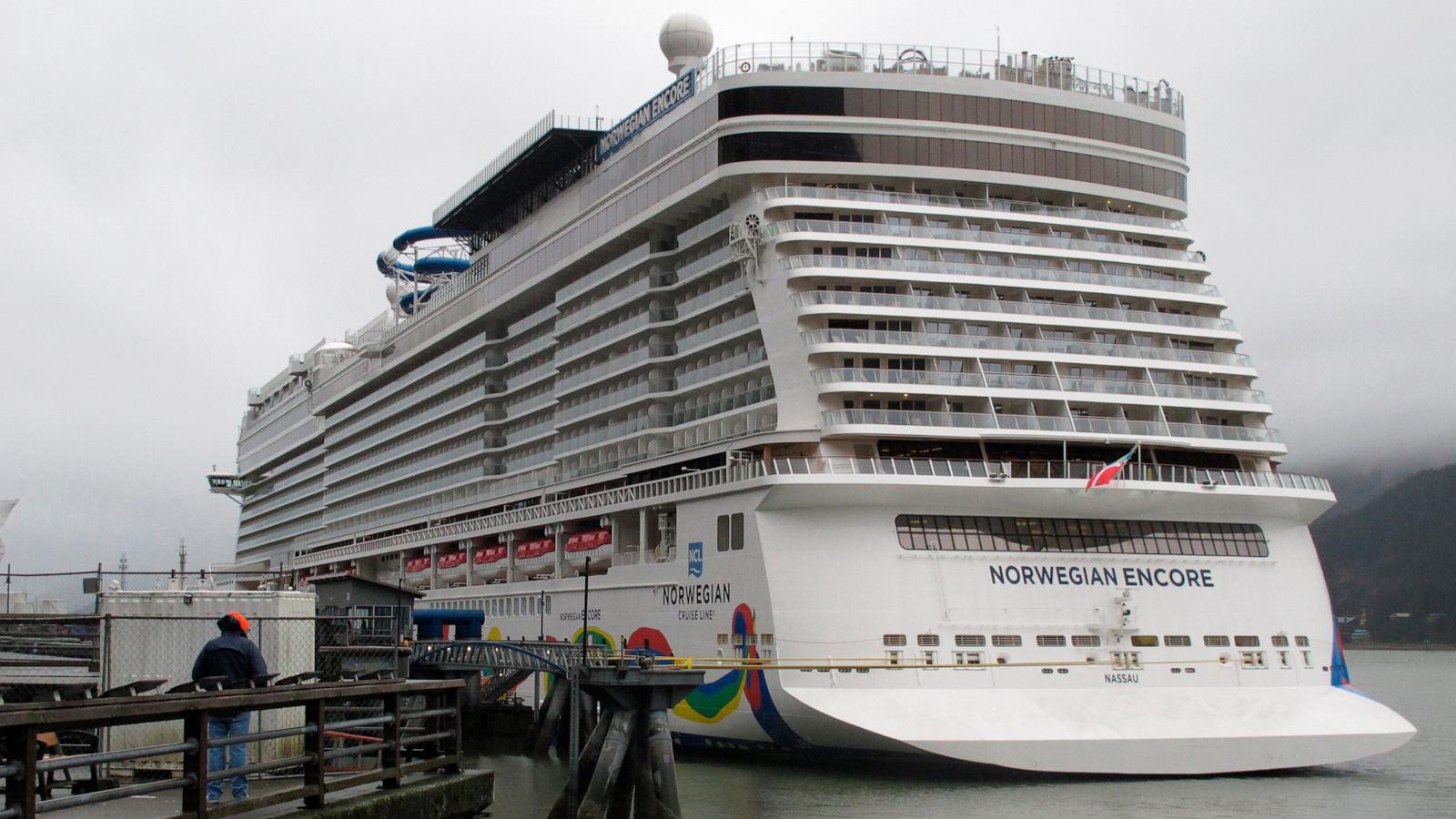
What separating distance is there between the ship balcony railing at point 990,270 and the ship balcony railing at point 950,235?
0.66 metres

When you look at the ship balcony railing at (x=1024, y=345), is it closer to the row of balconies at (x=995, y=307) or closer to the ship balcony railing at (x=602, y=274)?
the row of balconies at (x=995, y=307)

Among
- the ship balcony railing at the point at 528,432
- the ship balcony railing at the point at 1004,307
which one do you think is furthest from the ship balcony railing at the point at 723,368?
the ship balcony railing at the point at 528,432

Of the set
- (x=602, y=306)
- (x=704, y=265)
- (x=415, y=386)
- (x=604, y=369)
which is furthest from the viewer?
(x=415, y=386)

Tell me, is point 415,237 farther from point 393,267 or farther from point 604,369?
point 604,369

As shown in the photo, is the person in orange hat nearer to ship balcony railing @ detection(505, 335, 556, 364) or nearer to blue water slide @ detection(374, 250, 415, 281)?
ship balcony railing @ detection(505, 335, 556, 364)

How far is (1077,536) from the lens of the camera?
109 feet

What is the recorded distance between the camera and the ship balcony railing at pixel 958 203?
3728cm

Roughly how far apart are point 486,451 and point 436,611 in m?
9.66

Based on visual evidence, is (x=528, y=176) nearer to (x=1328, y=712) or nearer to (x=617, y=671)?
(x=617, y=671)

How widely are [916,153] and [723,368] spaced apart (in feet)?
24.2

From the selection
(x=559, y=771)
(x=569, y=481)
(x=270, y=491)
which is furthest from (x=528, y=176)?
(x=270, y=491)

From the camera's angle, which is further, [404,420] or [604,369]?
[404,420]

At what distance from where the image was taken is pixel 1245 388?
36844mm

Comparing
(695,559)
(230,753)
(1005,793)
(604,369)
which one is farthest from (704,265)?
(230,753)
